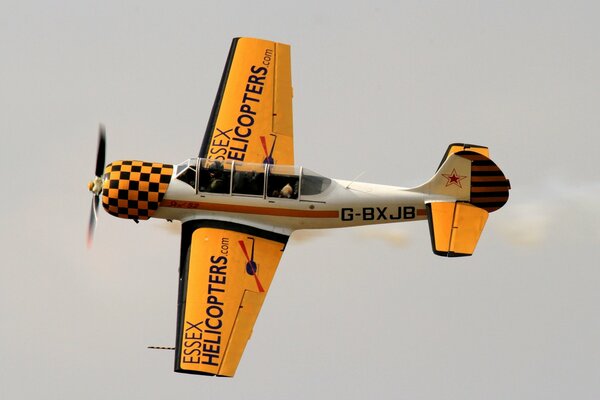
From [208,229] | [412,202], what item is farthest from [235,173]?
[412,202]

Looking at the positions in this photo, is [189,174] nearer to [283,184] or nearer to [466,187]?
[283,184]

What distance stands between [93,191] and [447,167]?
253 inches

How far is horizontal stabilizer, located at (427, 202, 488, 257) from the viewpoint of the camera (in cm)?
3067

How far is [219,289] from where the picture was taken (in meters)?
30.5

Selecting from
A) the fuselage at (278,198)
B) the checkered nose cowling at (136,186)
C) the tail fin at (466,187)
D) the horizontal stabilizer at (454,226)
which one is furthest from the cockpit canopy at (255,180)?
the horizontal stabilizer at (454,226)

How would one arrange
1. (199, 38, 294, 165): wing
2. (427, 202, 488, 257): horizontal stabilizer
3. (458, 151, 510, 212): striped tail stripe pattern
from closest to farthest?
(427, 202, 488, 257): horizontal stabilizer → (458, 151, 510, 212): striped tail stripe pattern → (199, 38, 294, 165): wing

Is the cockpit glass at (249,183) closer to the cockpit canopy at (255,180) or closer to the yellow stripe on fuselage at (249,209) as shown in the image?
the cockpit canopy at (255,180)

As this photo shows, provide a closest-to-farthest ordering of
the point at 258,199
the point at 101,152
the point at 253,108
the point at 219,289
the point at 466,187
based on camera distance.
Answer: the point at 219,289, the point at 258,199, the point at 466,187, the point at 101,152, the point at 253,108

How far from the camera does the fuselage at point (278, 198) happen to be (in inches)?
1244

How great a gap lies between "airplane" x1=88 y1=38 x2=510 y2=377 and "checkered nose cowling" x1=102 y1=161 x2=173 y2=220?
0.7 inches

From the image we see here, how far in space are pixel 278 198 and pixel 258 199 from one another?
1.17ft

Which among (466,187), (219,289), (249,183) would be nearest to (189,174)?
(249,183)

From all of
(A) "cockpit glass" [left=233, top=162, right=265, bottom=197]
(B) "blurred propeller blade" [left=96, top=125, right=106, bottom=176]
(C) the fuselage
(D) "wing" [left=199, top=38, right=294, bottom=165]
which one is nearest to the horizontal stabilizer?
(C) the fuselage

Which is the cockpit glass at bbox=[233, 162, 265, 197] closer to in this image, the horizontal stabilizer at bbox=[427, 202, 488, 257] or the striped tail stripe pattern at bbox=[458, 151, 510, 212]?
the horizontal stabilizer at bbox=[427, 202, 488, 257]
